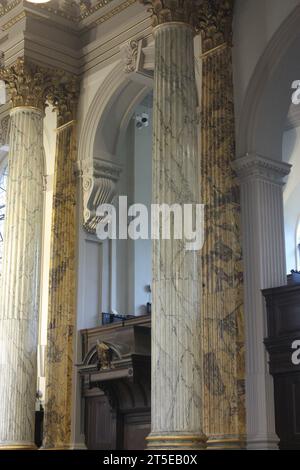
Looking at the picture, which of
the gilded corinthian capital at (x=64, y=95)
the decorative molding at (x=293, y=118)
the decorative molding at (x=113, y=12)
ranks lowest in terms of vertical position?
the gilded corinthian capital at (x=64, y=95)

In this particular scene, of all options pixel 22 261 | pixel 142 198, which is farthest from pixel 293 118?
pixel 22 261

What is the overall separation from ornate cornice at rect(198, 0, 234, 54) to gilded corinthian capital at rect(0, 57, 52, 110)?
3597 mm

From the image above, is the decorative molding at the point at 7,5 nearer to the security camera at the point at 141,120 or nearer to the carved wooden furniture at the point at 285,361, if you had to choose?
the security camera at the point at 141,120

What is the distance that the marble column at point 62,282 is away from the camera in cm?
1315

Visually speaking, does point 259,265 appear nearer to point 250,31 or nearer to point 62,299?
point 250,31

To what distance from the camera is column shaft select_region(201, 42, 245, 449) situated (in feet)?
33.5

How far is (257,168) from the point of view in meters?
11.1

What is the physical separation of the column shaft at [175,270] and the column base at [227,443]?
2.03 ft

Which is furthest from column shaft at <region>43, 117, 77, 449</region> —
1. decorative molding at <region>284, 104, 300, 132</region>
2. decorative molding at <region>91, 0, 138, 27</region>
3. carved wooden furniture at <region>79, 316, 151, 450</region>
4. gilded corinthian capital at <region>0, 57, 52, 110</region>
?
decorative molding at <region>284, 104, 300, 132</region>

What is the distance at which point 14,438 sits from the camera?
40.2 ft

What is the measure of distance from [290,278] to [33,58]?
5.77 metres

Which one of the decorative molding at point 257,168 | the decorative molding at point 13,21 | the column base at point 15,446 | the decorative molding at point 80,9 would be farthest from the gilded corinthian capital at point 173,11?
the column base at point 15,446
